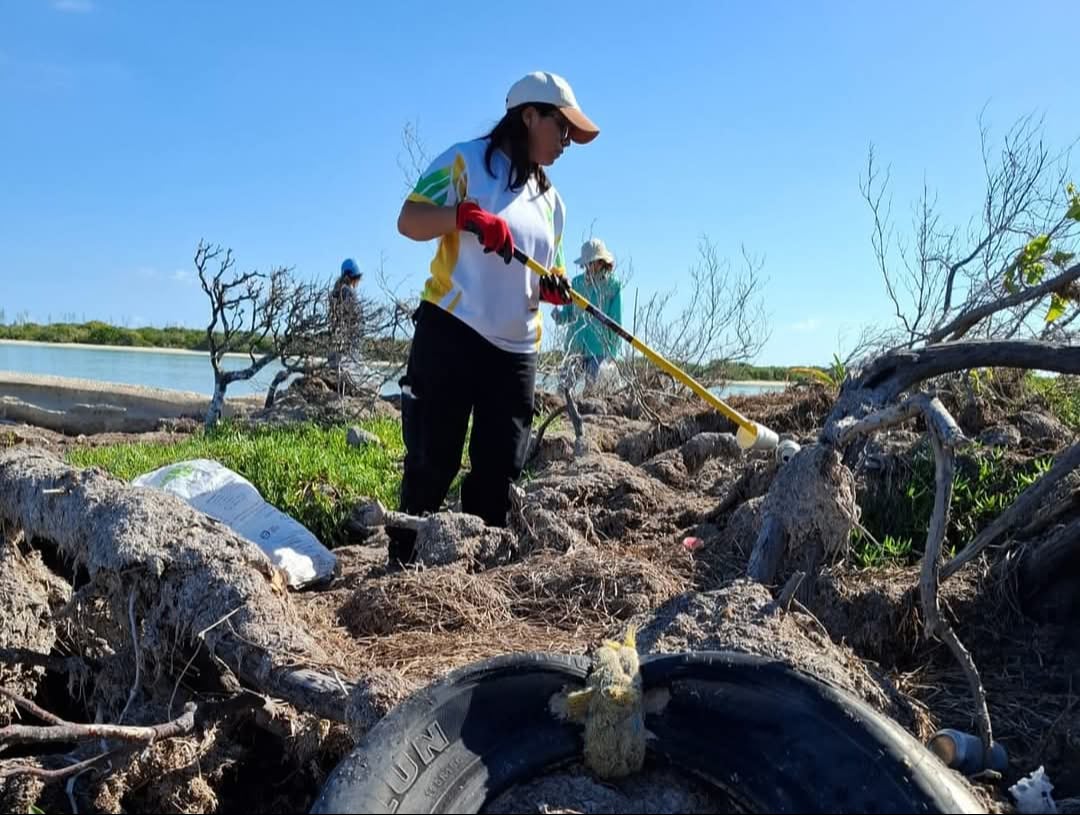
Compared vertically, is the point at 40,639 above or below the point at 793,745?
Answer: below

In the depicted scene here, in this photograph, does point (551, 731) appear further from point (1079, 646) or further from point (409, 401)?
point (409, 401)

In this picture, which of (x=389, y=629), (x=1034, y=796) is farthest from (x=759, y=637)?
(x=389, y=629)

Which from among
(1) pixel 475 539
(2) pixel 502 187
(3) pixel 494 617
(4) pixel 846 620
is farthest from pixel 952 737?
(2) pixel 502 187

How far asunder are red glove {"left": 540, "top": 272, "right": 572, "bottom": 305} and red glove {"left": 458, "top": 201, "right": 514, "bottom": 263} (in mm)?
380

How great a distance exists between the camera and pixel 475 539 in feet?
12.0

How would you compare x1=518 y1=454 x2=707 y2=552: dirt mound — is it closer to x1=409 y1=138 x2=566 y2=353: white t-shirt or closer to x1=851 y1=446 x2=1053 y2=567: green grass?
x1=409 y1=138 x2=566 y2=353: white t-shirt

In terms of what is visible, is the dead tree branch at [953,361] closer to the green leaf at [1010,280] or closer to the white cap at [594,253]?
the green leaf at [1010,280]

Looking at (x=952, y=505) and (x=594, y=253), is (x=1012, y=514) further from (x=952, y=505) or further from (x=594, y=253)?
(x=594, y=253)

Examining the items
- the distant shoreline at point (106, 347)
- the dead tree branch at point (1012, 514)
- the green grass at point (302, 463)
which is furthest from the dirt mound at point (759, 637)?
the distant shoreline at point (106, 347)

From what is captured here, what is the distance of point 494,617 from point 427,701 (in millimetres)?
1269

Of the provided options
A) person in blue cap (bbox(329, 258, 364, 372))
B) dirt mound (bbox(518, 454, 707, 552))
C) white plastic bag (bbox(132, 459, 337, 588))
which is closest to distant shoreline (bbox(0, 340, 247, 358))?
person in blue cap (bbox(329, 258, 364, 372))

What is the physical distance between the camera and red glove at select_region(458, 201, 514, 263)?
11.3ft

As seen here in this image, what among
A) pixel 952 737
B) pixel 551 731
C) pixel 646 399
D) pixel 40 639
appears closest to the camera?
pixel 551 731

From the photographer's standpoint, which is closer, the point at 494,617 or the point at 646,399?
the point at 494,617
